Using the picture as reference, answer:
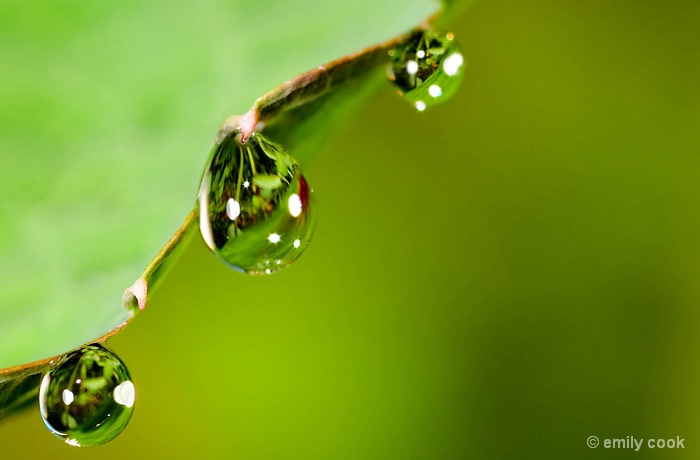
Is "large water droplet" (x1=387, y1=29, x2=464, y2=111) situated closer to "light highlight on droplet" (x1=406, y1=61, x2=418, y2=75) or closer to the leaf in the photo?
"light highlight on droplet" (x1=406, y1=61, x2=418, y2=75)

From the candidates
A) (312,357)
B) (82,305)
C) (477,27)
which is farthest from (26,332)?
(477,27)

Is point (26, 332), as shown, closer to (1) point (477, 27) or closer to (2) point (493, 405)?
(2) point (493, 405)

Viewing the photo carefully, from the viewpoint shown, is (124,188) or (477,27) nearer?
(124,188)

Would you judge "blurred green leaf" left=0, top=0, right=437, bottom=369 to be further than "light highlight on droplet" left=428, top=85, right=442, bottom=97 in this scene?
No

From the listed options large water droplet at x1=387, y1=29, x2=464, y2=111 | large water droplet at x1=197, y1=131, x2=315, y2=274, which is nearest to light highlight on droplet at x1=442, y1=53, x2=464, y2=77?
large water droplet at x1=387, y1=29, x2=464, y2=111

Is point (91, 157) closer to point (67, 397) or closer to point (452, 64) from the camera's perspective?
point (67, 397)

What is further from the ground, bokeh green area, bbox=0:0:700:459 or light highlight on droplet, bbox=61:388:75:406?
bokeh green area, bbox=0:0:700:459
